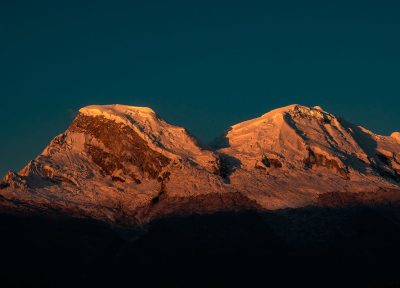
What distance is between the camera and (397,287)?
464ft

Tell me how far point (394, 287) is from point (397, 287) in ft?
3.77

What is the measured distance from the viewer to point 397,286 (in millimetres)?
143500

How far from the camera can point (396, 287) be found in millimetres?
141875

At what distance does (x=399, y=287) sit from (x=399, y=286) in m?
2.42

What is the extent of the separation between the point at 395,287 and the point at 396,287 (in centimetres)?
27

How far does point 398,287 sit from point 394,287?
1532 mm

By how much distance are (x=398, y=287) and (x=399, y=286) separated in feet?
5.93

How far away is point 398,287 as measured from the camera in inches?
5551

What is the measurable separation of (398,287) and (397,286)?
253cm

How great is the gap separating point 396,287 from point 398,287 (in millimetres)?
888

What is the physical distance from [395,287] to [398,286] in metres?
1.03

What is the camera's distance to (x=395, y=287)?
14212 centimetres

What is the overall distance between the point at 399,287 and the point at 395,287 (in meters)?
1.78
